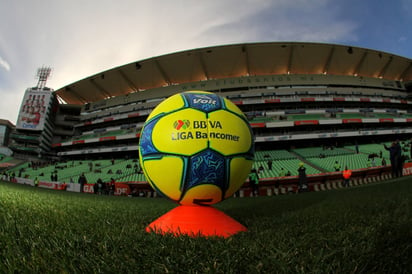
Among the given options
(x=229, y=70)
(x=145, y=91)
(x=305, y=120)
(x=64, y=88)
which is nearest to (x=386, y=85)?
(x=305, y=120)

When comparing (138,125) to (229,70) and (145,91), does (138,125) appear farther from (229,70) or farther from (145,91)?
(229,70)

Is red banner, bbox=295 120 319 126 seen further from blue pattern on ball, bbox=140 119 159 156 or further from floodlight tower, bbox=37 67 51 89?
floodlight tower, bbox=37 67 51 89

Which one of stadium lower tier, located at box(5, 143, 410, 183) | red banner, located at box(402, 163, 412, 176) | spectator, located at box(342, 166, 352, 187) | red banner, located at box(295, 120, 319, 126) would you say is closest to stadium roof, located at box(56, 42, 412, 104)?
red banner, located at box(295, 120, 319, 126)

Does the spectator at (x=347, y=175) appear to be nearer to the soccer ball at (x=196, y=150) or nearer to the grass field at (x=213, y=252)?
the grass field at (x=213, y=252)

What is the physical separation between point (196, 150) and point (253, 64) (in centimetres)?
2895

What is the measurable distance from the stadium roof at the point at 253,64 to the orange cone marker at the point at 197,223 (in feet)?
88.0

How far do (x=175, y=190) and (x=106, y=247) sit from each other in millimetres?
806

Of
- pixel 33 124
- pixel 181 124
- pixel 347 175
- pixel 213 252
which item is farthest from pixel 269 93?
pixel 33 124

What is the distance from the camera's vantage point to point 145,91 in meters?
32.3

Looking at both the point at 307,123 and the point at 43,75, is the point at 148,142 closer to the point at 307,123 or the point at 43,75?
the point at 307,123

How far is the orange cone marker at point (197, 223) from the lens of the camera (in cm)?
175

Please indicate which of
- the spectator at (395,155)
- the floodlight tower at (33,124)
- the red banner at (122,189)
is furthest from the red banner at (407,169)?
the floodlight tower at (33,124)

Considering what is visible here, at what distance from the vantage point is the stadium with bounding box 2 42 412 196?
23.4 m

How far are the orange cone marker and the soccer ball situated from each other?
99mm
